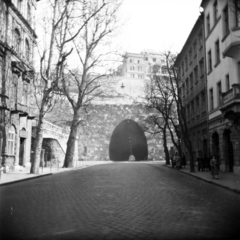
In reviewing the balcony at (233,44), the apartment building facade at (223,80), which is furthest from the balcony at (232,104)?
the balcony at (233,44)

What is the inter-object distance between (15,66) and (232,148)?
16625 millimetres

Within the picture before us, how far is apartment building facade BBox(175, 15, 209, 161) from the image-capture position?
1157 inches

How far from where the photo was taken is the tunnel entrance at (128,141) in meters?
60.2

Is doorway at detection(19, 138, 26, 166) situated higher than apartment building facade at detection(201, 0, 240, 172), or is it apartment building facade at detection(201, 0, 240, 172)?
apartment building facade at detection(201, 0, 240, 172)

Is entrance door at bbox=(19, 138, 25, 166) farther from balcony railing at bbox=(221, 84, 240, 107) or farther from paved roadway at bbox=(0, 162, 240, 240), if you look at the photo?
paved roadway at bbox=(0, 162, 240, 240)

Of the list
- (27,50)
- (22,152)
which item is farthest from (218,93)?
(22,152)

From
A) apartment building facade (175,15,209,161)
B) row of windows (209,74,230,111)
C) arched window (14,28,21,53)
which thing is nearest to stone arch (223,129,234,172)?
row of windows (209,74,230,111)

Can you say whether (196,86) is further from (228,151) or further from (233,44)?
(233,44)

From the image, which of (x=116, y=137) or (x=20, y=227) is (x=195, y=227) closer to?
(x=20, y=227)

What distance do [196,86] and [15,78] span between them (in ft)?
58.0

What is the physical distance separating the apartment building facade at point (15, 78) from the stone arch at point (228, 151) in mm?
15067

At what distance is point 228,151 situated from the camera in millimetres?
22984

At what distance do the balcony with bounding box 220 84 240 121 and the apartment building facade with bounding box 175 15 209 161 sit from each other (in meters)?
8.70

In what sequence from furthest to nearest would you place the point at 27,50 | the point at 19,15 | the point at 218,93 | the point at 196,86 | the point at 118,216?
the point at 196,86 → the point at 27,50 → the point at 19,15 → the point at 218,93 → the point at 118,216
